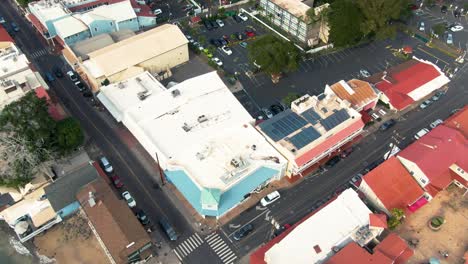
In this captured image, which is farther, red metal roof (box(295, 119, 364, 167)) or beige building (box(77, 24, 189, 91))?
beige building (box(77, 24, 189, 91))

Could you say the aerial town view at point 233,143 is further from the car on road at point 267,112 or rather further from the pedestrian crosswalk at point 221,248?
the car on road at point 267,112

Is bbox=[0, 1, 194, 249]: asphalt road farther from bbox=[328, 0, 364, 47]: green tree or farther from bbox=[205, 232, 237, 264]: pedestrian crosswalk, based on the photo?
bbox=[328, 0, 364, 47]: green tree

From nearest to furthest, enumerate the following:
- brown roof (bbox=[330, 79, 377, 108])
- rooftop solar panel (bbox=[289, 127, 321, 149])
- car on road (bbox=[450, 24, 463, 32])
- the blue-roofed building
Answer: the blue-roofed building < rooftop solar panel (bbox=[289, 127, 321, 149]) < brown roof (bbox=[330, 79, 377, 108]) < car on road (bbox=[450, 24, 463, 32])

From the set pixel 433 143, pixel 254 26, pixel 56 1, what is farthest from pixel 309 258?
pixel 56 1

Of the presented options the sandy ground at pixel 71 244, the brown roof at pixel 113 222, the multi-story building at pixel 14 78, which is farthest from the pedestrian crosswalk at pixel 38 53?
the sandy ground at pixel 71 244

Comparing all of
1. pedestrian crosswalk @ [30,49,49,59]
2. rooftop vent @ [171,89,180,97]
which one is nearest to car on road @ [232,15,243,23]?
rooftop vent @ [171,89,180,97]

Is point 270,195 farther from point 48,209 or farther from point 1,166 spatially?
point 1,166
